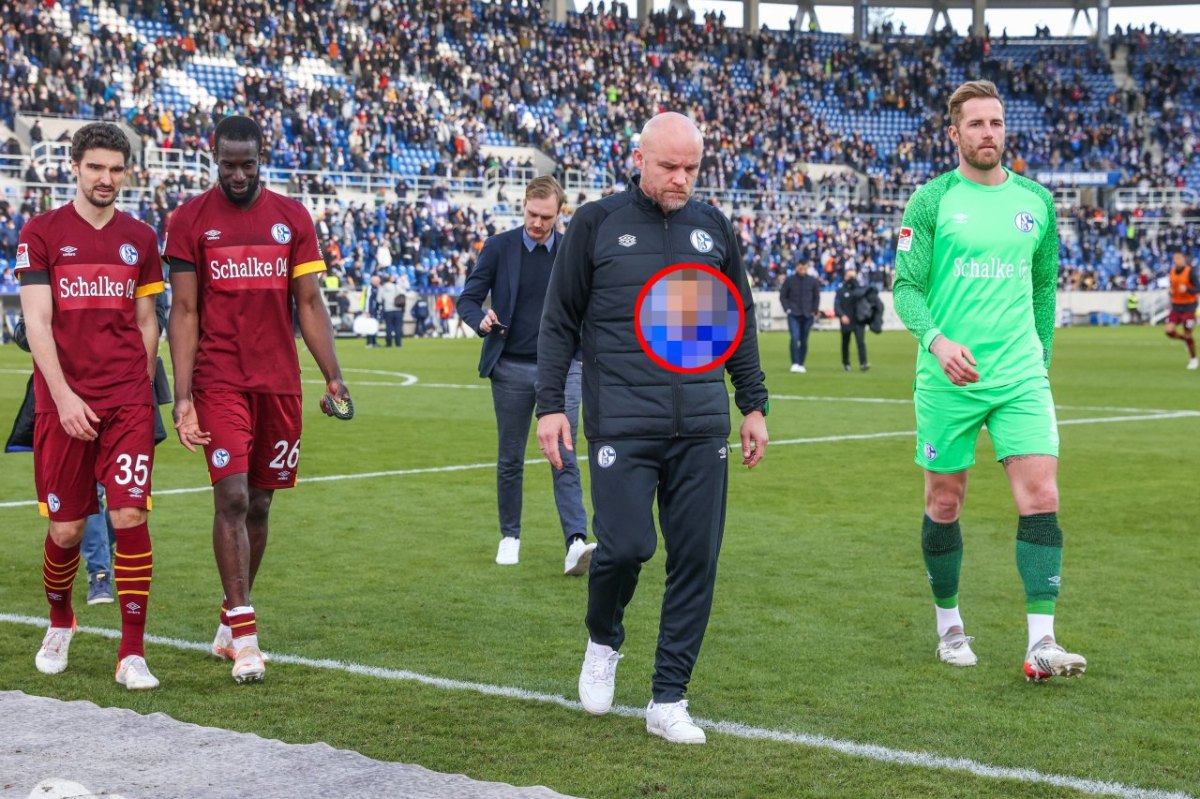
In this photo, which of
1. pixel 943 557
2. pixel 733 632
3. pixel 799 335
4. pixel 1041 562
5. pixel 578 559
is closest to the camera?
pixel 1041 562

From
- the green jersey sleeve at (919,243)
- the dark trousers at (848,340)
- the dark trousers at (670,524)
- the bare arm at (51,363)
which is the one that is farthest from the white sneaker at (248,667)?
the dark trousers at (848,340)

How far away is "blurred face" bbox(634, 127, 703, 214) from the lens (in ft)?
16.4

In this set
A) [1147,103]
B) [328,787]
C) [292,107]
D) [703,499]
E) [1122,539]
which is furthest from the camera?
[1147,103]

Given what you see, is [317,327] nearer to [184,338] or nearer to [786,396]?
[184,338]

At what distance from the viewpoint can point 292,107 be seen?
47.2m

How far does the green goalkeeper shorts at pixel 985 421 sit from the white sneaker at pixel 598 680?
5.30ft

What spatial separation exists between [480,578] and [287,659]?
2.08 meters

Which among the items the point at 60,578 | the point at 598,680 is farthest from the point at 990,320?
the point at 60,578

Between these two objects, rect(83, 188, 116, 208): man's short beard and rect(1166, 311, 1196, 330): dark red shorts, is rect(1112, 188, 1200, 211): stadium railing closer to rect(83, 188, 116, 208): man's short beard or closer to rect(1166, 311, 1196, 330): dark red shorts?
rect(1166, 311, 1196, 330): dark red shorts

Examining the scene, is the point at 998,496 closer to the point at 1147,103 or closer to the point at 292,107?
the point at 292,107

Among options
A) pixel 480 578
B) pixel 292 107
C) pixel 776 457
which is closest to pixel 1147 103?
pixel 292 107

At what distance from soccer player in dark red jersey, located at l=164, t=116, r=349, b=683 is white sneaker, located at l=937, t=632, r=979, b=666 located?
272cm

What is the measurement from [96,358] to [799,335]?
71.3 feet

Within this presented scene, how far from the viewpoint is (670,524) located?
527 cm
